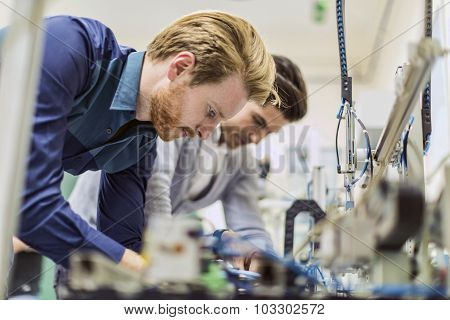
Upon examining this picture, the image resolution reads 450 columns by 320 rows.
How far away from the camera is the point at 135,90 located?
1.03 m

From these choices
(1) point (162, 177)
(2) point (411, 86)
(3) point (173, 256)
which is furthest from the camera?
(1) point (162, 177)

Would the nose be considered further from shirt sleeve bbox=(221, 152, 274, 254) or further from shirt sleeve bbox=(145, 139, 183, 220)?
shirt sleeve bbox=(145, 139, 183, 220)

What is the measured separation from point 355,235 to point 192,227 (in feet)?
0.94

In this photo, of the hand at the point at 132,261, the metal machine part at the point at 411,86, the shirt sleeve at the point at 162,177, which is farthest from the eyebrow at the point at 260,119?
the hand at the point at 132,261

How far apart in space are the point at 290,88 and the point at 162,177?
29 centimetres

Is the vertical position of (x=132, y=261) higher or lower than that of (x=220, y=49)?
lower

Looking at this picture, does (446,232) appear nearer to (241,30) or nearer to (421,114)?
(421,114)

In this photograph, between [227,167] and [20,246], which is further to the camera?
[227,167]

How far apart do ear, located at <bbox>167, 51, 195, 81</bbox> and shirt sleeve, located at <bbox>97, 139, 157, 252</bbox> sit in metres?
0.14

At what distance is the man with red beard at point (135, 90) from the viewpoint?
92cm

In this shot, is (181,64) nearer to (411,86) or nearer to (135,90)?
(135,90)

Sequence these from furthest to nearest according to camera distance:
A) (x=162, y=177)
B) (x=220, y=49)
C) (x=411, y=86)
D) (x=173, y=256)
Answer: (x=162, y=177) → (x=220, y=49) → (x=173, y=256) → (x=411, y=86)

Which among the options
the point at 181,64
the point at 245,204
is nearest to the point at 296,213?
the point at 245,204
